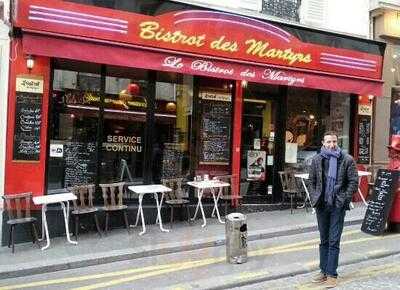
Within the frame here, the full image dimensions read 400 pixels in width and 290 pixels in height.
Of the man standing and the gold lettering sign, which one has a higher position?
the gold lettering sign

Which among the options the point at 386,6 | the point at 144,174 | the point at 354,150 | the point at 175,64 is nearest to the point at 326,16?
the point at 386,6

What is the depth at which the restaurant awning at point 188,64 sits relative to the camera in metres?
9.07

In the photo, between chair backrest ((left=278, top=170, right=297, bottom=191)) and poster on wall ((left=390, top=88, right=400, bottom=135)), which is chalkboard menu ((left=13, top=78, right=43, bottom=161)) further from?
poster on wall ((left=390, top=88, right=400, bottom=135))

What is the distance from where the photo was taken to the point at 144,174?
10.7 meters

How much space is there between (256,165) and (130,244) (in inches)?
159

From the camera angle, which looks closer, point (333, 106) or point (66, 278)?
point (66, 278)

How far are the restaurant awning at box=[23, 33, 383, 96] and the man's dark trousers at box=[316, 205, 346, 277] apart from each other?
4.42 meters

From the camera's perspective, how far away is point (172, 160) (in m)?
11.1

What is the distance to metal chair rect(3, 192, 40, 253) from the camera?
881 cm

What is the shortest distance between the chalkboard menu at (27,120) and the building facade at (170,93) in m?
0.02

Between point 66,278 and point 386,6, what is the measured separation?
940 centimetres

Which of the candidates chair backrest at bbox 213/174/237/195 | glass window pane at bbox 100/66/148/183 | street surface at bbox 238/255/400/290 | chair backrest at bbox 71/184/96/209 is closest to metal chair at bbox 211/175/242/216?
chair backrest at bbox 213/174/237/195

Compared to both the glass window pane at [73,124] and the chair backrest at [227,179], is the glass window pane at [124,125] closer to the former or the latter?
the glass window pane at [73,124]

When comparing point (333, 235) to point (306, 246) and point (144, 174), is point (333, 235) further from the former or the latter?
point (144, 174)
